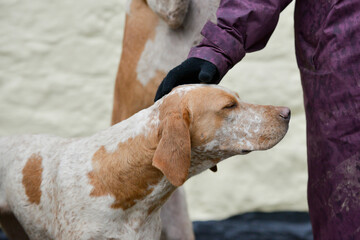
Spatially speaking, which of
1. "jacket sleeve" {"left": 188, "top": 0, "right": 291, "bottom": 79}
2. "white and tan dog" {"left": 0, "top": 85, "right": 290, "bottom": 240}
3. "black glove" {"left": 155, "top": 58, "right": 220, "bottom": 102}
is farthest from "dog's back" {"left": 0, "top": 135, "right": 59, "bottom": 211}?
"jacket sleeve" {"left": 188, "top": 0, "right": 291, "bottom": 79}

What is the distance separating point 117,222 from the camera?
198 cm

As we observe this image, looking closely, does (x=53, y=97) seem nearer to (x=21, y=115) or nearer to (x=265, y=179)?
(x=21, y=115)

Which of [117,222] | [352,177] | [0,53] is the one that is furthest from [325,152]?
[0,53]

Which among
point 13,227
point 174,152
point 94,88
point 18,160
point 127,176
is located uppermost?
point 174,152

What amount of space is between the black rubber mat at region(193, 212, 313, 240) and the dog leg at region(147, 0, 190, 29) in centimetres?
184

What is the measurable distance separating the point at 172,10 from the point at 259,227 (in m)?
2.06

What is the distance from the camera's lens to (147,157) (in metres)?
1.91

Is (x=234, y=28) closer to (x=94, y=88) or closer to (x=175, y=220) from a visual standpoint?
(x=175, y=220)

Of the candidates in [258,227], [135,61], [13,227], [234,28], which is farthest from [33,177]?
[258,227]

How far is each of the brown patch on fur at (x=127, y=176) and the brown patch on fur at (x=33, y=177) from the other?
32 centimetres

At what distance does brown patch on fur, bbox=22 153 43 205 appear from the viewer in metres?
2.21

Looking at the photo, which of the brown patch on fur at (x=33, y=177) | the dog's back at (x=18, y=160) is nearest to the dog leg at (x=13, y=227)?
the dog's back at (x=18, y=160)

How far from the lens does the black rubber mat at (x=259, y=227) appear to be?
3678mm

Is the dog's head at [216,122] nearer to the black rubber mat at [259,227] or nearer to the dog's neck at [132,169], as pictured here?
the dog's neck at [132,169]
